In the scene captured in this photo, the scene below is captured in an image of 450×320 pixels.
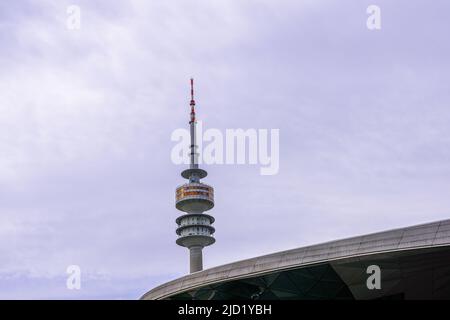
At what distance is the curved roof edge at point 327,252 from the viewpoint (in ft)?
131

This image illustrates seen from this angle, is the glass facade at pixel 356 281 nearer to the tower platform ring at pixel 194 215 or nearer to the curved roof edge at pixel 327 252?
the curved roof edge at pixel 327 252

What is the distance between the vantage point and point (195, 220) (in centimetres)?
18288

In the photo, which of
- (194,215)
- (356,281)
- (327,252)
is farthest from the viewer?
(194,215)

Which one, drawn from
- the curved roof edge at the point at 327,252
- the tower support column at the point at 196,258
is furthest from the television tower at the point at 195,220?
the curved roof edge at the point at 327,252

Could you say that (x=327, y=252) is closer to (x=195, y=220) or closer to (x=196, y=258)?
(x=195, y=220)

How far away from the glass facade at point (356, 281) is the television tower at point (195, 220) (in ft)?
428

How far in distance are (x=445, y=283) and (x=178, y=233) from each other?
145 meters

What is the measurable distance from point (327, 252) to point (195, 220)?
457 feet

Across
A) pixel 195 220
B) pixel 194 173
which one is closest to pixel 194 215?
pixel 195 220

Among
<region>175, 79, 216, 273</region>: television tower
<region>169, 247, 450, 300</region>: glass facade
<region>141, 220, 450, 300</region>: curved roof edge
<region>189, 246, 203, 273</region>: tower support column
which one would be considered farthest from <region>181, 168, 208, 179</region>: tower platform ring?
<region>169, 247, 450, 300</region>: glass facade
